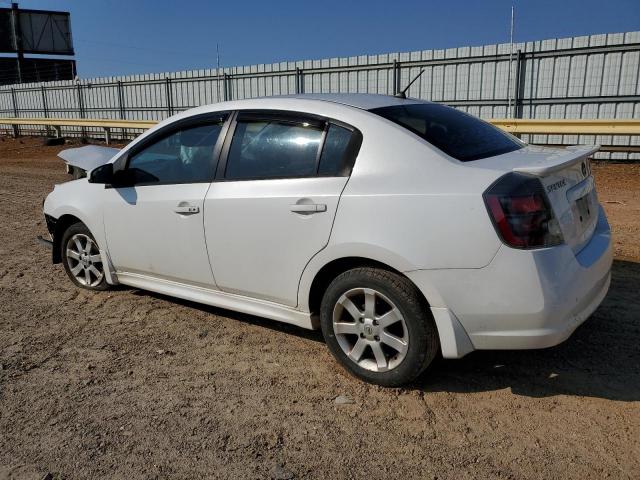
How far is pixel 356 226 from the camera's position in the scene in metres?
3.22

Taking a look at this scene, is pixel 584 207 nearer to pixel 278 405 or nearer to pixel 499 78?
pixel 278 405

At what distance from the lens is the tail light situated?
283cm

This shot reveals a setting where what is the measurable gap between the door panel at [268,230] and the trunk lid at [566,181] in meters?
0.94

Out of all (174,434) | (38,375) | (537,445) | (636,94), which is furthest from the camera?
(636,94)

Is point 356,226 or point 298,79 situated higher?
point 298,79

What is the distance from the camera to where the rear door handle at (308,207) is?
11.1ft

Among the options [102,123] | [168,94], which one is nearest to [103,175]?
[102,123]

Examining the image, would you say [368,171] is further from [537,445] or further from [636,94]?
[636,94]

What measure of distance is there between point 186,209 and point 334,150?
1.21m

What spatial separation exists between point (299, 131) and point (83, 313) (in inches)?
95.9

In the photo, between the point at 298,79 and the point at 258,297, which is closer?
the point at 258,297

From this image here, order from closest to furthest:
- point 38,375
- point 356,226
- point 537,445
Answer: point 537,445 → point 356,226 → point 38,375

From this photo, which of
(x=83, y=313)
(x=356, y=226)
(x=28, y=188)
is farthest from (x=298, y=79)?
(x=356, y=226)

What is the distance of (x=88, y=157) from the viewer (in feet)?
18.5
